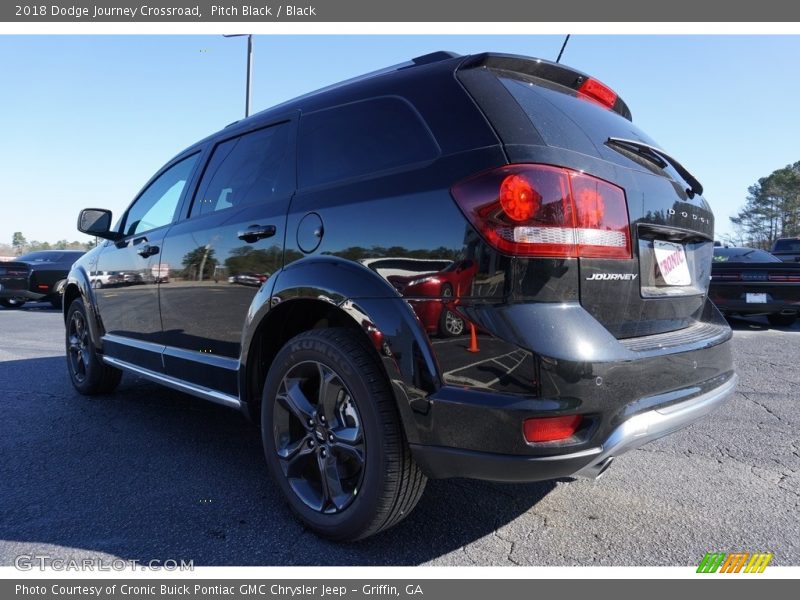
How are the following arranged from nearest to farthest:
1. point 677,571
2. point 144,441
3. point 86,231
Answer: point 677,571 → point 144,441 → point 86,231

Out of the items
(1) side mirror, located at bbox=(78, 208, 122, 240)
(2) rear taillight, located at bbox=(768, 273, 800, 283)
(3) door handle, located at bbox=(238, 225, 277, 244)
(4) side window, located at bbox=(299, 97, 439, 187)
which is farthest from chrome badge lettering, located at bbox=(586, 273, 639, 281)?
(2) rear taillight, located at bbox=(768, 273, 800, 283)

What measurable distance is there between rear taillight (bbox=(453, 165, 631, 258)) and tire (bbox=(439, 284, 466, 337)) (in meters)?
0.22

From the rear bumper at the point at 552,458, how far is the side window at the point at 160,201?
2.57 m

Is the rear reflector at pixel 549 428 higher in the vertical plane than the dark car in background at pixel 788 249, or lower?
→ higher

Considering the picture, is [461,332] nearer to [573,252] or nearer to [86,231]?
[573,252]

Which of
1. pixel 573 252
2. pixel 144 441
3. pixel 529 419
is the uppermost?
pixel 573 252

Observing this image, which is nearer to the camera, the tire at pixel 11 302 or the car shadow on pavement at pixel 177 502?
the car shadow on pavement at pixel 177 502

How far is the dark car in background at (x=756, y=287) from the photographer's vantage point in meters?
8.22

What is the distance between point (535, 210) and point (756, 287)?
813 centimetres

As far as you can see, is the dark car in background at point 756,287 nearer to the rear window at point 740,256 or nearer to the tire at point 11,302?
the rear window at point 740,256

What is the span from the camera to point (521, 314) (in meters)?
1.78

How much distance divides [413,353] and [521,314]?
1.28 feet

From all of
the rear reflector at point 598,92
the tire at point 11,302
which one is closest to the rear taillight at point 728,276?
the rear reflector at point 598,92
